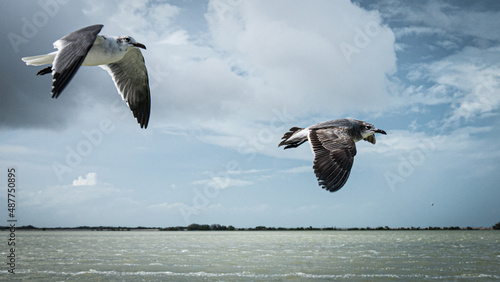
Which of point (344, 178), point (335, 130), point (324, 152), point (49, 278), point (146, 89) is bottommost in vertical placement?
point (49, 278)

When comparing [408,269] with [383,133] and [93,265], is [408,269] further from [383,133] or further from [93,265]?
[93,265]

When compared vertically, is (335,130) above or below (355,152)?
above

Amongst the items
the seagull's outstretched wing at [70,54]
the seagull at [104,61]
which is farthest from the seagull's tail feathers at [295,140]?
the seagull's outstretched wing at [70,54]

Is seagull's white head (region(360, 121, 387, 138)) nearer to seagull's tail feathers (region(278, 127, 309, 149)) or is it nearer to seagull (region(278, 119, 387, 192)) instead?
seagull (region(278, 119, 387, 192))

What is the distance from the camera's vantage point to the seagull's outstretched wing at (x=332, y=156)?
6801mm

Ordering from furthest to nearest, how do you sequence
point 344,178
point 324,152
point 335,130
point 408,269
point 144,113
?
point 408,269 < point 144,113 < point 335,130 < point 324,152 < point 344,178

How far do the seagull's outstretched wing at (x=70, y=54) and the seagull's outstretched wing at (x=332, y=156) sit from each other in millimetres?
4024

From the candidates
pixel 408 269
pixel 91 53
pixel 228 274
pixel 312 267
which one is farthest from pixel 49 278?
pixel 408 269

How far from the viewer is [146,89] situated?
10.1 meters

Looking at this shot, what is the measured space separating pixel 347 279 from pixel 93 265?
15425mm

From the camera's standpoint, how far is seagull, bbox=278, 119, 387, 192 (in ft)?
22.6

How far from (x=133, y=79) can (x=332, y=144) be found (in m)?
5.08

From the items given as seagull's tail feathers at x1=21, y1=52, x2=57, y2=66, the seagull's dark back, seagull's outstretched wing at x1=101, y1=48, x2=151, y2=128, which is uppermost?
seagull's outstretched wing at x1=101, y1=48, x2=151, y2=128

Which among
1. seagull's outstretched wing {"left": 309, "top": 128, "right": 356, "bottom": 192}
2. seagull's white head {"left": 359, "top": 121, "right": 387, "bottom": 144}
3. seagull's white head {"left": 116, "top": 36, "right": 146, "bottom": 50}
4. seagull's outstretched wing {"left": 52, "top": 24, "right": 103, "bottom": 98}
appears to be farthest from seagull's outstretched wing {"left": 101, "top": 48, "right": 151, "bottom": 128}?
seagull's white head {"left": 359, "top": 121, "right": 387, "bottom": 144}
